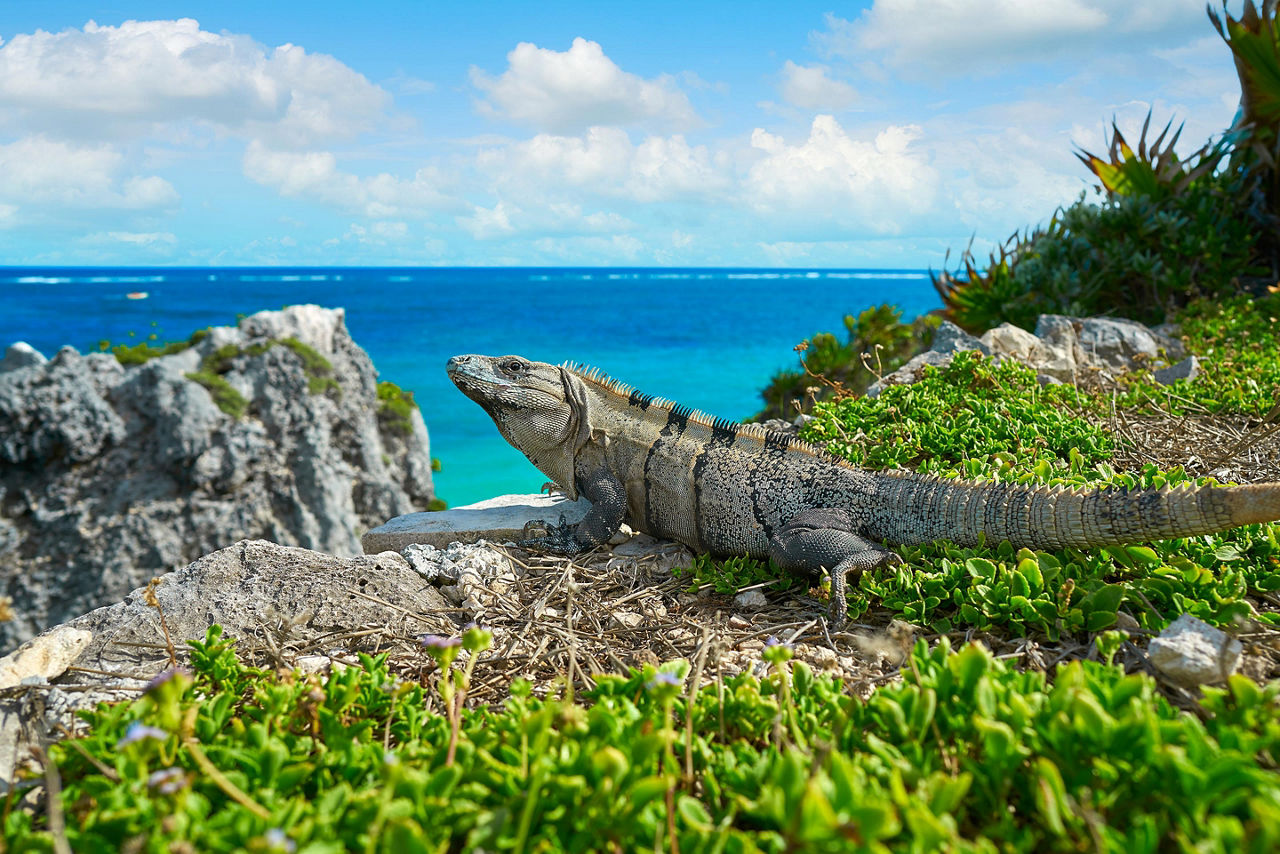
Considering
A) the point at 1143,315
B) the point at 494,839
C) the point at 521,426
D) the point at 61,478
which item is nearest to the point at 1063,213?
the point at 1143,315

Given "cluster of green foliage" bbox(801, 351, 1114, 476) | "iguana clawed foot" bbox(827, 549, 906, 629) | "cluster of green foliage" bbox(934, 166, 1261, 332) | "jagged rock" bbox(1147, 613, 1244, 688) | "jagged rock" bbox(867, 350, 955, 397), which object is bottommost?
"iguana clawed foot" bbox(827, 549, 906, 629)

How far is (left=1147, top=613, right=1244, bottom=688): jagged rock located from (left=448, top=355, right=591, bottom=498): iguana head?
8.98ft

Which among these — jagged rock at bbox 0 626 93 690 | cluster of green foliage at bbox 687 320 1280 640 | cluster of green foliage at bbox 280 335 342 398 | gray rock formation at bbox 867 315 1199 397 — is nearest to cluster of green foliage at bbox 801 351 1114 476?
cluster of green foliage at bbox 687 320 1280 640

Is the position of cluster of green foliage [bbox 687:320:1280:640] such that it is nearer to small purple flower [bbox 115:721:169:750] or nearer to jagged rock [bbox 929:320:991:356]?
jagged rock [bbox 929:320:991:356]

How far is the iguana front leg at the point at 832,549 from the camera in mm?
3207

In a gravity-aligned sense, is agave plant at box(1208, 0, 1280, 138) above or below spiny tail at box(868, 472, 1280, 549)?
above

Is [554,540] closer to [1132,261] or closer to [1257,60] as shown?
[1132,261]

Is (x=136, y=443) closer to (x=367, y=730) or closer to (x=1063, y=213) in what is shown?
(x=367, y=730)

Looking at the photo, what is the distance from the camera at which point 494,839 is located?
1.58 meters

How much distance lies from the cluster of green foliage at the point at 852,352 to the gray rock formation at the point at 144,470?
735 centimetres

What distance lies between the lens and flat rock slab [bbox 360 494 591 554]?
435 centimetres

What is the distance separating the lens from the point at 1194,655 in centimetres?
220

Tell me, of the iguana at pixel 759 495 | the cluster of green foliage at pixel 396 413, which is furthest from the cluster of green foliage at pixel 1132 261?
the cluster of green foliage at pixel 396 413

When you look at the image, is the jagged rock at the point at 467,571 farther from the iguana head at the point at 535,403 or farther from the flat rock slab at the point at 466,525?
the iguana head at the point at 535,403
